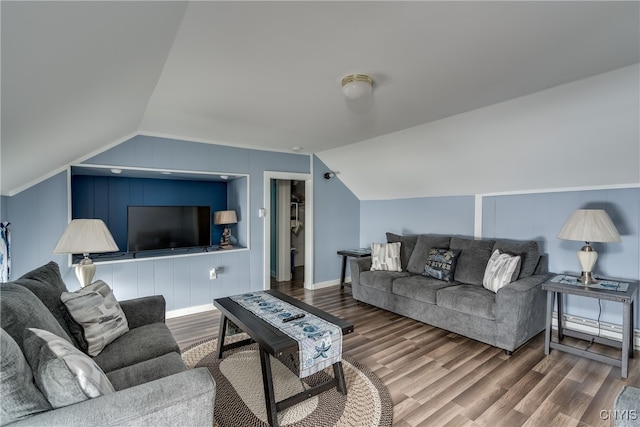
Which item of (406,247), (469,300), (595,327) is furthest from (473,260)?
(595,327)

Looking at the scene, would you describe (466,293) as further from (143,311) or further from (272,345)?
(143,311)

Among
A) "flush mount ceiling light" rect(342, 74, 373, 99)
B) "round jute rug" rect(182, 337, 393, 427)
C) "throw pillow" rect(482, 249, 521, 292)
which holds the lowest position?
"round jute rug" rect(182, 337, 393, 427)

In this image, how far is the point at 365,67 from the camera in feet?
6.61

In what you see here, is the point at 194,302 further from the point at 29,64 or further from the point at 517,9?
the point at 517,9

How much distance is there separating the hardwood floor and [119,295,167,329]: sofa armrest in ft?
2.43

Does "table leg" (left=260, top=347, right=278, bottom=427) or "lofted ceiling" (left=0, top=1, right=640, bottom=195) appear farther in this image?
"table leg" (left=260, top=347, right=278, bottom=427)

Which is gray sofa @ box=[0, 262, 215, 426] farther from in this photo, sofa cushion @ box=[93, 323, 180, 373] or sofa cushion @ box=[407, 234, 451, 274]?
sofa cushion @ box=[407, 234, 451, 274]

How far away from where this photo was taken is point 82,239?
94.4 inches

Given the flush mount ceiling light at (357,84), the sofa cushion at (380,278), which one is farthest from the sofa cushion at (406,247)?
the flush mount ceiling light at (357,84)

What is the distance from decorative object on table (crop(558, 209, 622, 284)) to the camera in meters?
2.57

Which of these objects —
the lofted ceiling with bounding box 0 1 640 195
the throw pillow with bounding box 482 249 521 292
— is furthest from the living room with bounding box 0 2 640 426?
the throw pillow with bounding box 482 249 521 292

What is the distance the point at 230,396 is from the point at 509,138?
3.49 metres

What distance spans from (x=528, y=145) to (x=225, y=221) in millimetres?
3836

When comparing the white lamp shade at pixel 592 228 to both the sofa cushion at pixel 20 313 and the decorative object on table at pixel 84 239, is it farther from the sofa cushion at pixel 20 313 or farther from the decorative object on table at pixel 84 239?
the decorative object on table at pixel 84 239
